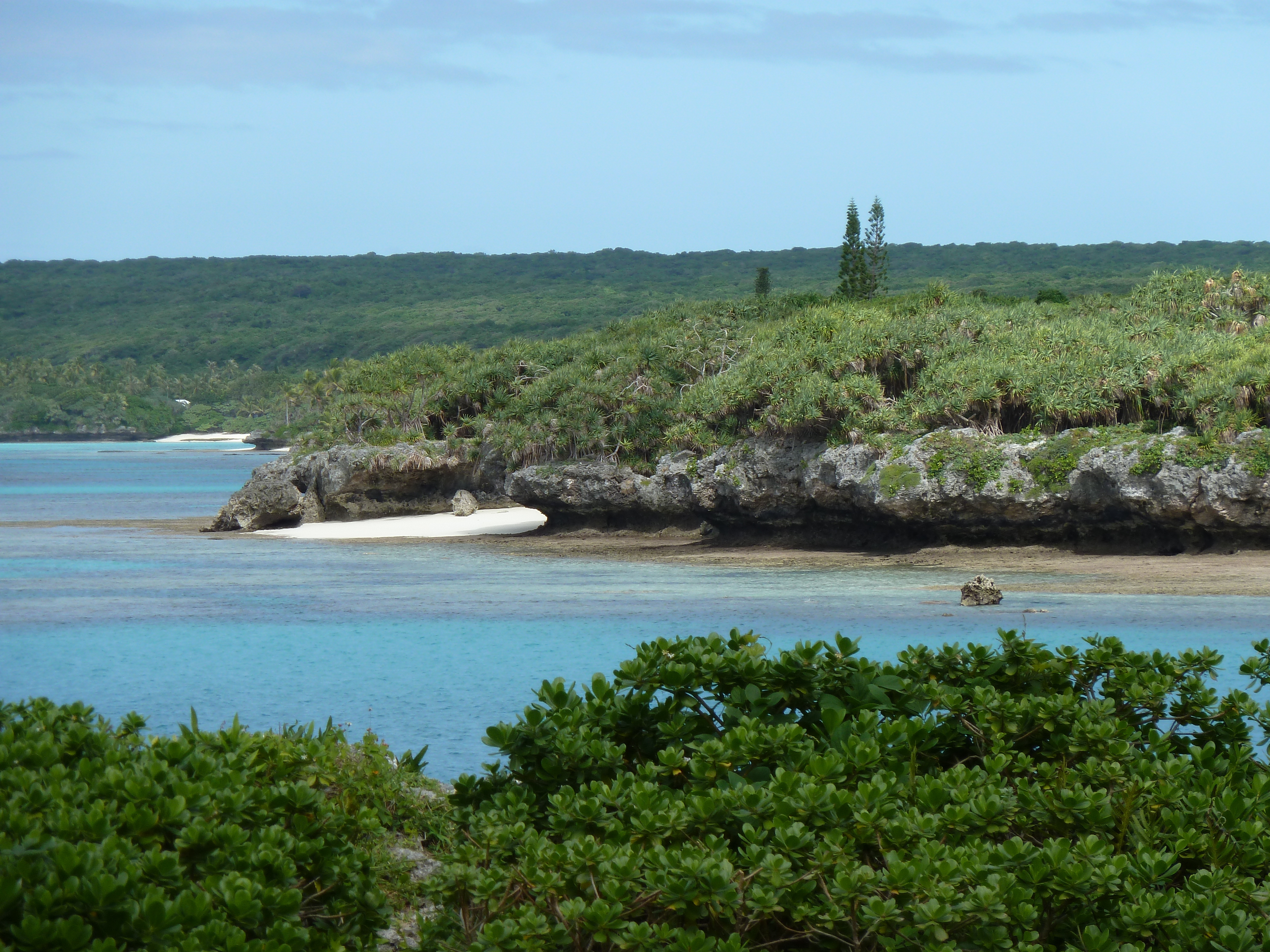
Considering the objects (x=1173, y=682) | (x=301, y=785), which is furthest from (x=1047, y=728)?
(x=301, y=785)

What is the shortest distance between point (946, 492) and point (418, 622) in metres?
12.2

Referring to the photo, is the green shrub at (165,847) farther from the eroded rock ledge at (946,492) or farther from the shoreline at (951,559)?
the eroded rock ledge at (946,492)

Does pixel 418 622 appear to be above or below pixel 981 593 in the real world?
below

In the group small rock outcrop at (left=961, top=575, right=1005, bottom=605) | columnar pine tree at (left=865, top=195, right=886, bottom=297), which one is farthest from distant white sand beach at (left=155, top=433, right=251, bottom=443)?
small rock outcrop at (left=961, top=575, right=1005, bottom=605)

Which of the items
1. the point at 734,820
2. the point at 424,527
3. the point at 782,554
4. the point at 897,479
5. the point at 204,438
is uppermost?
the point at 734,820

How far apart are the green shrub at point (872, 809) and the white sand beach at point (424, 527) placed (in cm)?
3166

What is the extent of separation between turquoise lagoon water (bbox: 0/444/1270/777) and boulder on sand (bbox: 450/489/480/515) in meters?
6.70

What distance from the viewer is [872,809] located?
15.3 ft

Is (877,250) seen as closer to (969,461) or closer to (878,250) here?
(878,250)

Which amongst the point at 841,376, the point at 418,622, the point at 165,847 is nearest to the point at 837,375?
the point at 841,376

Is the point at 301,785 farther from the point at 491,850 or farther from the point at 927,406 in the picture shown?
the point at 927,406

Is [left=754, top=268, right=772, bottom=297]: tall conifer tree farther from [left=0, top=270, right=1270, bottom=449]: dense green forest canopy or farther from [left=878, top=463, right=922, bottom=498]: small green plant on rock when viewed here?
[left=878, top=463, right=922, bottom=498]: small green plant on rock

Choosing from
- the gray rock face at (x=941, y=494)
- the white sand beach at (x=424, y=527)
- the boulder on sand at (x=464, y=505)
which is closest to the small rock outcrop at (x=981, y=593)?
the gray rock face at (x=941, y=494)

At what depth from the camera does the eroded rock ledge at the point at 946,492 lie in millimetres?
25000
